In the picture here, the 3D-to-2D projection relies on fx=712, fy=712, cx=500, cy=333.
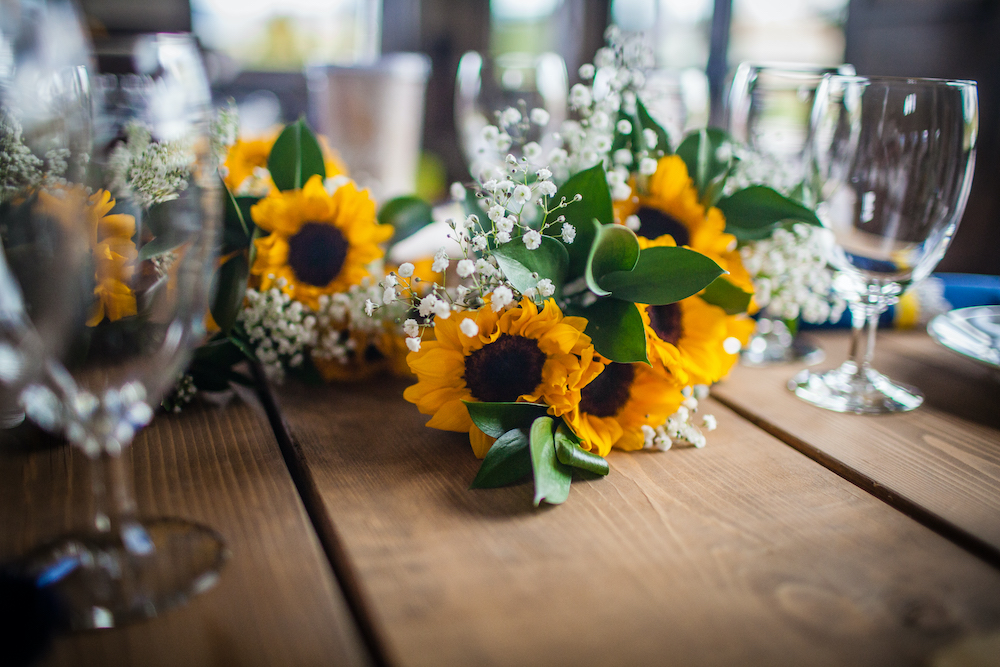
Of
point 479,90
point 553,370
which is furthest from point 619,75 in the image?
point 479,90

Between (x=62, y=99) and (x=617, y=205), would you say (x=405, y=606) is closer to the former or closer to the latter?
(x=62, y=99)

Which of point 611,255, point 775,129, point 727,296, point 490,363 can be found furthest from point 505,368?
point 775,129

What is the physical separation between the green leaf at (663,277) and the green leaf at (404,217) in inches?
11.7

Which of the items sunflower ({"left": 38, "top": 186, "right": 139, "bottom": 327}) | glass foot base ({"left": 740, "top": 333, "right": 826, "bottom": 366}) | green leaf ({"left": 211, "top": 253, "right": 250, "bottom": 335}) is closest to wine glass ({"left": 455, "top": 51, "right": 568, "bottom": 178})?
glass foot base ({"left": 740, "top": 333, "right": 826, "bottom": 366})

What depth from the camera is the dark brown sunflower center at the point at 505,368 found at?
0.51 metres

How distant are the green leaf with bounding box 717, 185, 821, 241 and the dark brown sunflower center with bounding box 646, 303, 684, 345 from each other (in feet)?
0.41

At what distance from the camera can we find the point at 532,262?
0.51 m

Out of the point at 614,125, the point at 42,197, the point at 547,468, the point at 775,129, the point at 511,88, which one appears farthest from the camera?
the point at 511,88

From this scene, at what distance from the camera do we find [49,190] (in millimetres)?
327

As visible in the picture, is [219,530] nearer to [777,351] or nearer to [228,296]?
[228,296]

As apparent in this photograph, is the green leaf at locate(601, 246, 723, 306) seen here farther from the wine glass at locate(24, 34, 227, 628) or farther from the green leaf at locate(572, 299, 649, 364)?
the wine glass at locate(24, 34, 227, 628)

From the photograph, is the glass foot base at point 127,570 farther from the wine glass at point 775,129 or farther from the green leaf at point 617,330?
the wine glass at point 775,129

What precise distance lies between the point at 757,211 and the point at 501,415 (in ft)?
1.07

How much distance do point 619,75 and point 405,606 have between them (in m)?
0.53
